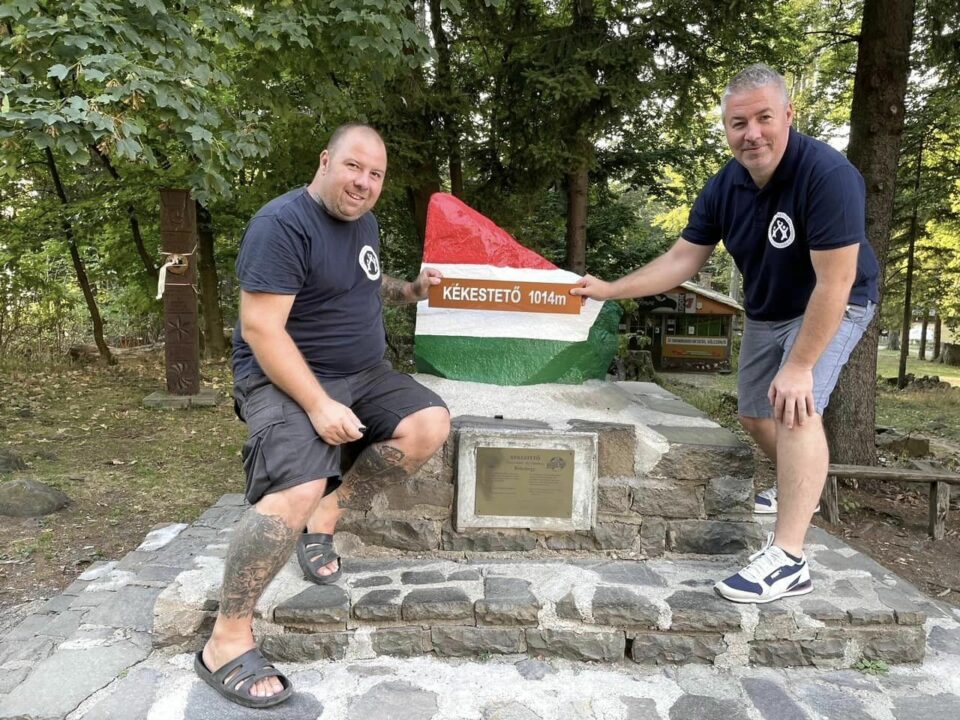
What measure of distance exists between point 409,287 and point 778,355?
162 cm

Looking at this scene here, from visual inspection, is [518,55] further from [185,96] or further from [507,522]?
[507,522]

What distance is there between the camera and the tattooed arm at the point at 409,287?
3.16 meters

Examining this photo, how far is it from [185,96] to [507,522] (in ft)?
9.64

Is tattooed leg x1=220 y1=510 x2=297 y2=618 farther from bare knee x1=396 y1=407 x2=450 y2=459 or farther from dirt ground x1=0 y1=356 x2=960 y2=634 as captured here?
dirt ground x1=0 y1=356 x2=960 y2=634

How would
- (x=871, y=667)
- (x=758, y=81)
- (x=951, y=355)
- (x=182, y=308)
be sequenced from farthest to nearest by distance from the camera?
1. (x=951, y=355)
2. (x=182, y=308)
3. (x=871, y=667)
4. (x=758, y=81)

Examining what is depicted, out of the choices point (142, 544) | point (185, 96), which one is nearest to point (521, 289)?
point (185, 96)

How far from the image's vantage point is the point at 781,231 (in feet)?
8.16

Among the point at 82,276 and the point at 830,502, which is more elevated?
the point at 82,276

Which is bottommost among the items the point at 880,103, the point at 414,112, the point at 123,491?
the point at 123,491

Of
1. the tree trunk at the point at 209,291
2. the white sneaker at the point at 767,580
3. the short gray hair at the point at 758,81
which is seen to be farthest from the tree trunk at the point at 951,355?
the short gray hair at the point at 758,81

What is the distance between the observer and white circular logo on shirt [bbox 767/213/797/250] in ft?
8.05

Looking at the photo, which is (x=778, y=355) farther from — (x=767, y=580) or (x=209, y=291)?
(x=209, y=291)

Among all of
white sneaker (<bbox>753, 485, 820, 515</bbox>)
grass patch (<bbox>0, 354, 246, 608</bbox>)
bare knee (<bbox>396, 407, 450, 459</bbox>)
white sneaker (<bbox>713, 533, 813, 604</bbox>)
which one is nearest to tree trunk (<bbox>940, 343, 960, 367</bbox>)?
grass patch (<bbox>0, 354, 246, 608</bbox>)

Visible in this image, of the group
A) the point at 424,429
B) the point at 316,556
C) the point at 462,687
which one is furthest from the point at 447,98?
the point at 462,687
